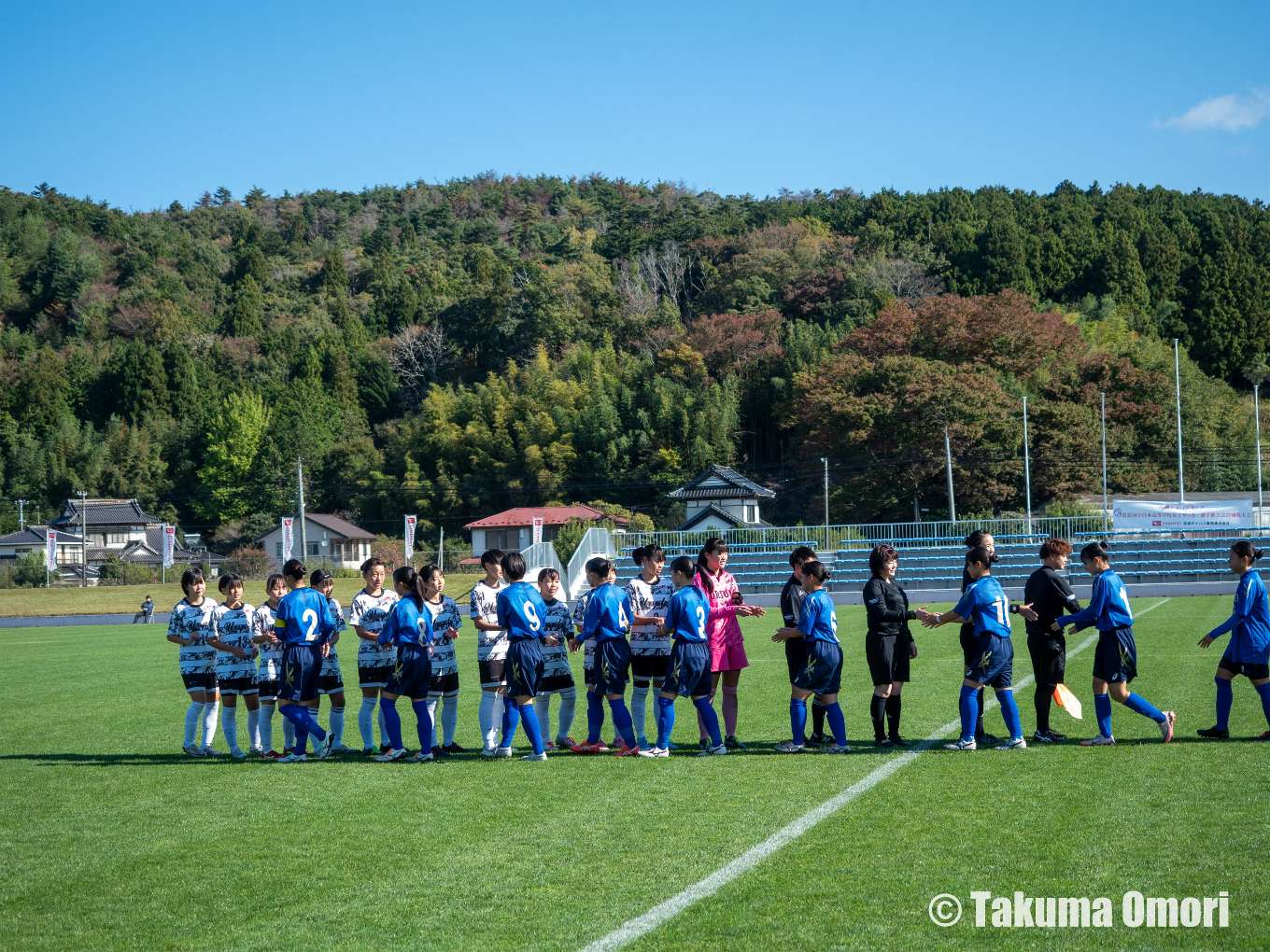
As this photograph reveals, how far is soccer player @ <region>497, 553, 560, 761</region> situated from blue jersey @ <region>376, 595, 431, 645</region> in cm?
65

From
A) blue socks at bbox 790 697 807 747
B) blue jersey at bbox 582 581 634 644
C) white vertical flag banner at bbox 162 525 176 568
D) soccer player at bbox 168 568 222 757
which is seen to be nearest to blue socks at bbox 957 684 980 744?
blue socks at bbox 790 697 807 747

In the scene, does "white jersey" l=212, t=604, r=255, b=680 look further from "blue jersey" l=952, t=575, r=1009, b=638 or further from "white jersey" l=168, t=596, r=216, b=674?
"blue jersey" l=952, t=575, r=1009, b=638

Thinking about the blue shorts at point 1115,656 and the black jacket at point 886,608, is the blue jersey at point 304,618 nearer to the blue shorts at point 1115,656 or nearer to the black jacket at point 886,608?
the black jacket at point 886,608

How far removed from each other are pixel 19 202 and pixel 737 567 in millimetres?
104306

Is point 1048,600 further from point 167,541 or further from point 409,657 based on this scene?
point 167,541

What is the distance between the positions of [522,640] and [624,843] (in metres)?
2.79

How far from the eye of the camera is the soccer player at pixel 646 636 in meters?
8.98

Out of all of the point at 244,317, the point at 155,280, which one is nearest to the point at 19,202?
the point at 155,280

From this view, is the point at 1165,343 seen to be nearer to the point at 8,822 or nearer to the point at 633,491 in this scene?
the point at 633,491

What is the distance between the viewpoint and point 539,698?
9094 millimetres

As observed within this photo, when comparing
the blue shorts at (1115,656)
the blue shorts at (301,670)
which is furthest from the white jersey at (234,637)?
the blue shorts at (1115,656)

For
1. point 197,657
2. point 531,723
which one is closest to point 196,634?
point 197,657

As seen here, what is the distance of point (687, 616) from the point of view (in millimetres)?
8547

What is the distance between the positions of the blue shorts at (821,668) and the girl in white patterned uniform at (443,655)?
297 centimetres
